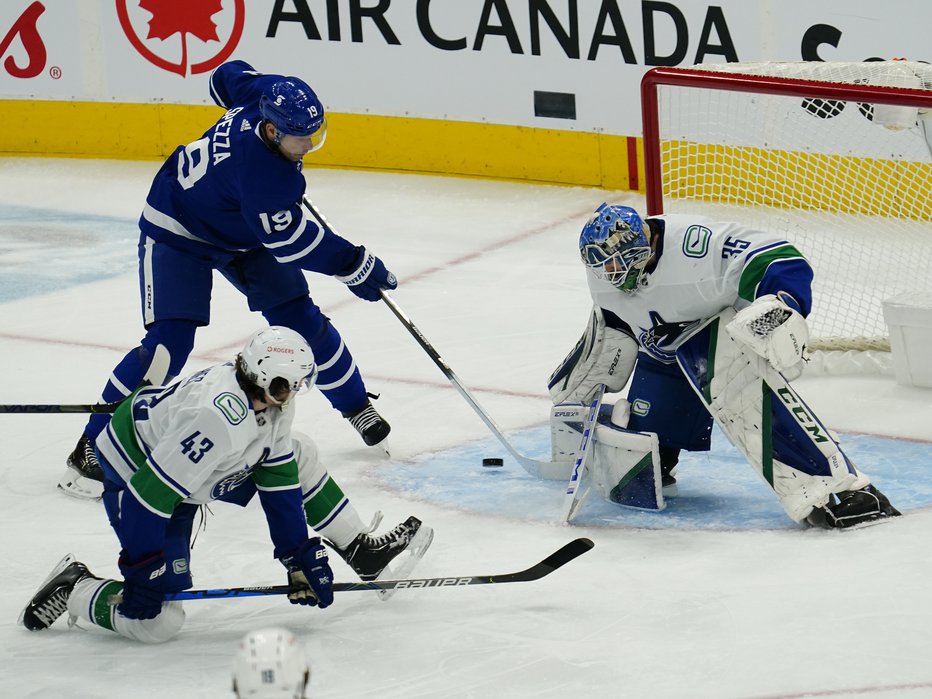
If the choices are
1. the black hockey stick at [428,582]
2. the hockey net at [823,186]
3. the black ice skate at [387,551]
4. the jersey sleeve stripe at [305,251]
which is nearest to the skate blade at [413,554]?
the black ice skate at [387,551]

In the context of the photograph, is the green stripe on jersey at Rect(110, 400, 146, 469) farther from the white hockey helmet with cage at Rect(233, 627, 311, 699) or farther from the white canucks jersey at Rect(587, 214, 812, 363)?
the white hockey helmet with cage at Rect(233, 627, 311, 699)

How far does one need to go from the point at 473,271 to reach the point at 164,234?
2.49 meters

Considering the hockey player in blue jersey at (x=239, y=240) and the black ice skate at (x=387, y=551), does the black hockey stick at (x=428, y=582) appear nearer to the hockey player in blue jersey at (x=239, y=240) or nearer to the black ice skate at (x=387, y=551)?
the black ice skate at (x=387, y=551)

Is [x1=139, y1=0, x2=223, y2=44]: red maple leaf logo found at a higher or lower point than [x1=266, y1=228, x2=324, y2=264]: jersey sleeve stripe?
higher

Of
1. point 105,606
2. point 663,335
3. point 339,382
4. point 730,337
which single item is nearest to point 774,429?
point 730,337

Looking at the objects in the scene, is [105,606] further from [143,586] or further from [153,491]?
[153,491]

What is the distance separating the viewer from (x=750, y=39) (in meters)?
6.48

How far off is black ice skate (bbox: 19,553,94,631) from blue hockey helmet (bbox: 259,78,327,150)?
122 cm

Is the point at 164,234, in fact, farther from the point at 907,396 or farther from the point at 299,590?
the point at 907,396

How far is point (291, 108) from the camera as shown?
3.75m

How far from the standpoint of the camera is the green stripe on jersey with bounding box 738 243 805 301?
3518 millimetres

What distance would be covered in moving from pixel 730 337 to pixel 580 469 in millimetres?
516

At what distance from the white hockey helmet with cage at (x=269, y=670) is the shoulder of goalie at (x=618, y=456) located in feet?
6.72

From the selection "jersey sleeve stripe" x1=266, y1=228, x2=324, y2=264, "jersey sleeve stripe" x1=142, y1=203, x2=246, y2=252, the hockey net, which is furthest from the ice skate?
the hockey net
